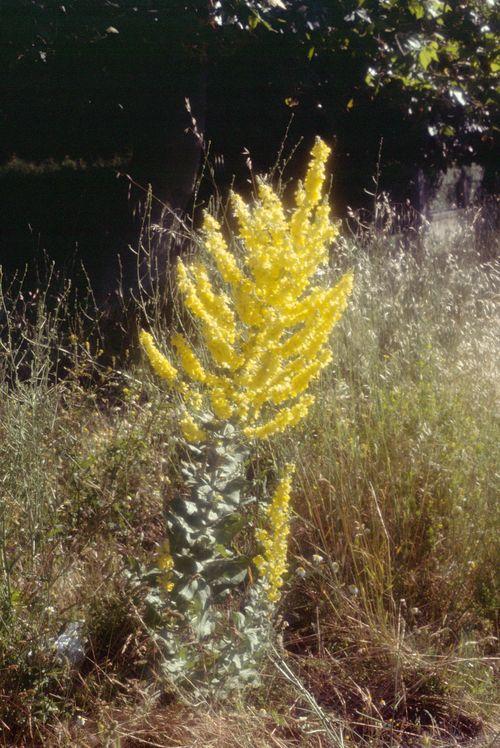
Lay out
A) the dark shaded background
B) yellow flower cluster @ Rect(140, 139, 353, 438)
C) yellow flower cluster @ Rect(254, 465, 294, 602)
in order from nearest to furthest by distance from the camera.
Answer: yellow flower cluster @ Rect(140, 139, 353, 438)
yellow flower cluster @ Rect(254, 465, 294, 602)
the dark shaded background

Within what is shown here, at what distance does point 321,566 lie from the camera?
3.04 m

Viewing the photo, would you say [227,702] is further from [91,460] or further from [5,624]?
[91,460]

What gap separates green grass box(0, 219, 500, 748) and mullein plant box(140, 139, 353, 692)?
148 mm

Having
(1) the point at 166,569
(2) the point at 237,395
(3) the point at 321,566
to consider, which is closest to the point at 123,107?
(3) the point at 321,566

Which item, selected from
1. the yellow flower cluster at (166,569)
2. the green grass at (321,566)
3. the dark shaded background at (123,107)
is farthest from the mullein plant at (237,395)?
the dark shaded background at (123,107)

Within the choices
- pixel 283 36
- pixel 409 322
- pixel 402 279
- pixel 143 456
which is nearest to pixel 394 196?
pixel 283 36

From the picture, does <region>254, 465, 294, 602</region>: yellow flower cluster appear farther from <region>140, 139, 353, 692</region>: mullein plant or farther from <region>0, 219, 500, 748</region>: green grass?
<region>0, 219, 500, 748</region>: green grass

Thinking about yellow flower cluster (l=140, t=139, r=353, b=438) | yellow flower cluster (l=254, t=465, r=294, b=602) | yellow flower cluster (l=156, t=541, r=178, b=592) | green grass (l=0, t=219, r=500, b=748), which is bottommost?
green grass (l=0, t=219, r=500, b=748)

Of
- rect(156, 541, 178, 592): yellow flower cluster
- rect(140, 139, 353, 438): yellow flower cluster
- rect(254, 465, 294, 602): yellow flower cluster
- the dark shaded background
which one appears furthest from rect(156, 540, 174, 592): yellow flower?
the dark shaded background

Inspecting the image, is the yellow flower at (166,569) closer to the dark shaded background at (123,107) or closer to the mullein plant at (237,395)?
the mullein plant at (237,395)

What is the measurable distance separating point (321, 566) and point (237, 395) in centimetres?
98

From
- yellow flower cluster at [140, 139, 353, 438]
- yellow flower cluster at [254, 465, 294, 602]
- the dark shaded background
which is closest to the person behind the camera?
yellow flower cluster at [140, 139, 353, 438]

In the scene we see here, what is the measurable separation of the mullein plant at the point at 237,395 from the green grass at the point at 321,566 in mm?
148

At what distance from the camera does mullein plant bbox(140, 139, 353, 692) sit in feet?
7.66
